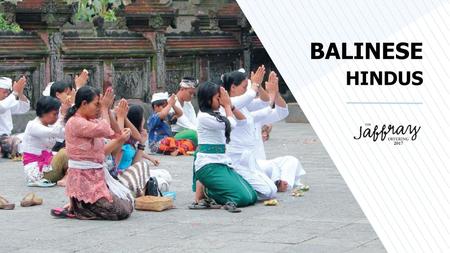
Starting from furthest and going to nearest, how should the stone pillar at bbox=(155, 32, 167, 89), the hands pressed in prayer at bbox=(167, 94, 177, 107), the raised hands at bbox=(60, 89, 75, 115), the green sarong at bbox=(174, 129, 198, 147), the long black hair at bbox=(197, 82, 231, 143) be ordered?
the stone pillar at bbox=(155, 32, 167, 89) < the green sarong at bbox=(174, 129, 198, 147) < the hands pressed in prayer at bbox=(167, 94, 177, 107) < the raised hands at bbox=(60, 89, 75, 115) < the long black hair at bbox=(197, 82, 231, 143)

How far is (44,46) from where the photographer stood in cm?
1931

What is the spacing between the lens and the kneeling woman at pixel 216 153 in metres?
10.1

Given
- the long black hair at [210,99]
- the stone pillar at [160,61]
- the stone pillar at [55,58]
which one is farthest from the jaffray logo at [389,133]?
the stone pillar at [160,61]

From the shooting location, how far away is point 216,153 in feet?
33.6

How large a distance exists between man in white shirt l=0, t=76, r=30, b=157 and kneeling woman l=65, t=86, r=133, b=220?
558 centimetres

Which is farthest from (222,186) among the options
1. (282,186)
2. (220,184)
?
(282,186)

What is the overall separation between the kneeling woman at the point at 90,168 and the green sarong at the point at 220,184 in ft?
2.92

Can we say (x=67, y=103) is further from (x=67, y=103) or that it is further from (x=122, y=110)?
(x=122, y=110)

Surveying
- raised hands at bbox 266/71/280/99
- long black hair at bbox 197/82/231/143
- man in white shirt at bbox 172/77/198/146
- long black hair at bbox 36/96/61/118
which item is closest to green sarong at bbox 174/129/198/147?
man in white shirt at bbox 172/77/198/146

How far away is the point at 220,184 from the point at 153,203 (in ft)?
2.15

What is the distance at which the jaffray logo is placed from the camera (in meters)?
4.12

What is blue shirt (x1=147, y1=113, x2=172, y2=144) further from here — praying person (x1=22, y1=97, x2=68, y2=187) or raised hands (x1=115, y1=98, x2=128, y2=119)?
raised hands (x1=115, y1=98, x2=128, y2=119)

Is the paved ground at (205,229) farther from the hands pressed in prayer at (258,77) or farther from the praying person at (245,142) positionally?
the hands pressed in prayer at (258,77)

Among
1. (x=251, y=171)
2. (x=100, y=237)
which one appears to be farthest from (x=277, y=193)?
(x=100, y=237)
